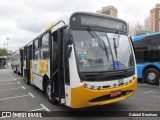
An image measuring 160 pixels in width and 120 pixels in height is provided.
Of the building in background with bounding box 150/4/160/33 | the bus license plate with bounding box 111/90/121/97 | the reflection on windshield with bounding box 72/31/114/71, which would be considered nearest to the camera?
the reflection on windshield with bounding box 72/31/114/71

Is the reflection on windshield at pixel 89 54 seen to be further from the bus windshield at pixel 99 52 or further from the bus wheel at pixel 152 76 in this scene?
the bus wheel at pixel 152 76

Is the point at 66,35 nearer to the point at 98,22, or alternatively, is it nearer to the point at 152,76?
the point at 98,22

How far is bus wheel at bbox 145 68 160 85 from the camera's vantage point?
37.8 ft

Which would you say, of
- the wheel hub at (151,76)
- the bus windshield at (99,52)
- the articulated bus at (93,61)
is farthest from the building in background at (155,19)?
the bus windshield at (99,52)

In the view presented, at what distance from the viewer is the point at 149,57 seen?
39.2ft

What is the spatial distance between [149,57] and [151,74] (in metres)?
1.01

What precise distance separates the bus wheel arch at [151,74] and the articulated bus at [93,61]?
19.1 feet

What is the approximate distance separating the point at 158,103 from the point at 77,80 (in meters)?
3.70

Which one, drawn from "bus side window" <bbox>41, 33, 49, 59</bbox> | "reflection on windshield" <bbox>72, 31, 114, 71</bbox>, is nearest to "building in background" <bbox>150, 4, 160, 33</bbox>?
"bus side window" <bbox>41, 33, 49, 59</bbox>

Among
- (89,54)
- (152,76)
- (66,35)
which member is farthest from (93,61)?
(152,76)

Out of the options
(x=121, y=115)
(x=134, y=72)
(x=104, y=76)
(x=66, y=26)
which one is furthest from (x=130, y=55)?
(x=66, y=26)

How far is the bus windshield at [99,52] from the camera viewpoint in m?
5.33

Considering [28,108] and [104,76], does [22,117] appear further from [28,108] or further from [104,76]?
[104,76]

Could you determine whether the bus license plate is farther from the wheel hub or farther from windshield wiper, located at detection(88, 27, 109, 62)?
the wheel hub
